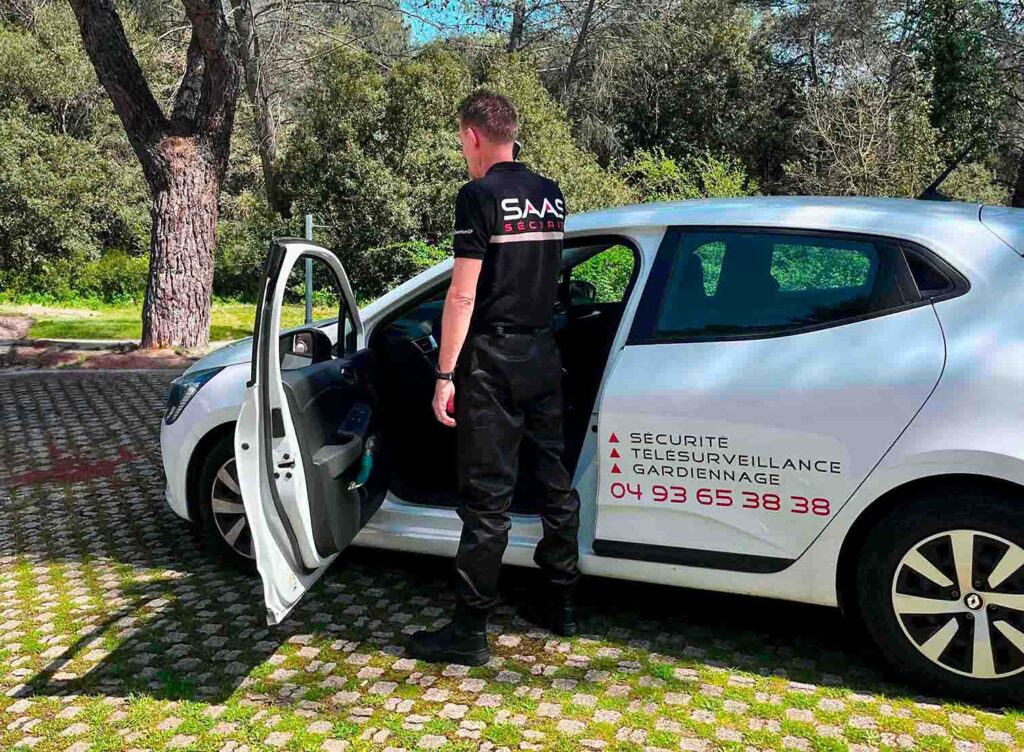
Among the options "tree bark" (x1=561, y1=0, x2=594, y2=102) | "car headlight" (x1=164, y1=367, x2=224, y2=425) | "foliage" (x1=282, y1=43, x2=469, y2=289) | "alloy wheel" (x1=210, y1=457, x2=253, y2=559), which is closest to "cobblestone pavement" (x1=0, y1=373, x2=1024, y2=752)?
"alloy wheel" (x1=210, y1=457, x2=253, y2=559)

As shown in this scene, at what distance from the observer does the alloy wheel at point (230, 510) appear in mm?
4387

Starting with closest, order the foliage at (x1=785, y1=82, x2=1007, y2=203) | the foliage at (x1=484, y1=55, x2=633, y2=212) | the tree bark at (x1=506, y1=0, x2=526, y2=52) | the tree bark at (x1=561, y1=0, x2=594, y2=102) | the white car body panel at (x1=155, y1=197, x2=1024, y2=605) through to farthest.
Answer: the white car body panel at (x1=155, y1=197, x2=1024, y2=605), the foliage at (x1=484, y1=55, x2=633, y2=212), the foliage at (x1=785, y1=82, x2=1007, y2=203), the tree bark at (x1=506, y1=0, x2=526, y2=52), the tree bark at (x1=561, y1=0, x2=594, y2=102)

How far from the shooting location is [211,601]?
421 cm

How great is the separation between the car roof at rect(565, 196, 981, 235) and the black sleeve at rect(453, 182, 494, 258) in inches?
26.0

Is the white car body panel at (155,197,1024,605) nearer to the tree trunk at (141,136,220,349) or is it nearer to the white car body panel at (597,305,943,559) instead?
the white car body panel at (597,305,943,559)

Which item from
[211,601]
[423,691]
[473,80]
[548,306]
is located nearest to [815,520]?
[548,306]

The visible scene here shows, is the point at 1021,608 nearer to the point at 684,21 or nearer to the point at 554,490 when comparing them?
the point at 554,490

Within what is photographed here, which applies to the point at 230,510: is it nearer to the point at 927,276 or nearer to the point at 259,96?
the point at 927,276

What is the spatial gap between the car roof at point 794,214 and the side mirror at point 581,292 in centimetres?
86

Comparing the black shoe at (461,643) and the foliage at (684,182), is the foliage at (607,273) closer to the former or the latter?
the black shoe at (461,643)

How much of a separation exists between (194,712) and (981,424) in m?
2.70

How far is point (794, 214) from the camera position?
11.5 feet

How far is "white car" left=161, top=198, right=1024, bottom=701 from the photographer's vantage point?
3.06m

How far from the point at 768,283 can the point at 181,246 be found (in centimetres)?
933
